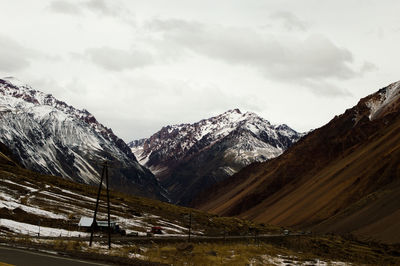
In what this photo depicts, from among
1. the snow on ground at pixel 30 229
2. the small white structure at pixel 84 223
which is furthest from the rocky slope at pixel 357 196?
the snow on ground at pixel 30 229

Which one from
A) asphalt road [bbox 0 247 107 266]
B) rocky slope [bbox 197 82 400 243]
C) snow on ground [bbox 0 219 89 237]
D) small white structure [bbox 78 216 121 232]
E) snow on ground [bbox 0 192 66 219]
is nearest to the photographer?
asphalt road [bbox 0 247 107 266]

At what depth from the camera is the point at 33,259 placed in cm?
2803

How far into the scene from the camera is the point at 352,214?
122 m

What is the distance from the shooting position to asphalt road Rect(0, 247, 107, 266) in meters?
26.2

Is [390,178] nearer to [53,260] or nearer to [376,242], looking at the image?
[376,242]

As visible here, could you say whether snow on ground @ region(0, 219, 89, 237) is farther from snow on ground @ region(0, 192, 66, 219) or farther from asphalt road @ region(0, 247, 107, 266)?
asphalt road @ region(0, 247, 107, 266)

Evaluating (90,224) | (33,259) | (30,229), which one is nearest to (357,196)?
(90,224)

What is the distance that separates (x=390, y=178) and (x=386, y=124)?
61.2m

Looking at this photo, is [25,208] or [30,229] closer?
[30,229]

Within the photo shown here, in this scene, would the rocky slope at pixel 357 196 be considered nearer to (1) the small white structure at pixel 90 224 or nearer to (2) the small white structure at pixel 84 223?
(1) the small white structure at pixel 90 224

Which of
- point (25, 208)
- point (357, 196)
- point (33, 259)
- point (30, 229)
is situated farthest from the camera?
point (357, 196)

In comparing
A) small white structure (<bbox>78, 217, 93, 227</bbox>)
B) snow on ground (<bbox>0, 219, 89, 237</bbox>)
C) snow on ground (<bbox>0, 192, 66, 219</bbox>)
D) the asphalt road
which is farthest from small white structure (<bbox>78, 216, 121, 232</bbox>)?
the asphalt road

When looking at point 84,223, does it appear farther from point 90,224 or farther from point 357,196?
point 357,196

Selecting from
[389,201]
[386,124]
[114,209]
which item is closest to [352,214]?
[389,201]
